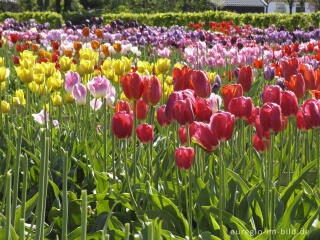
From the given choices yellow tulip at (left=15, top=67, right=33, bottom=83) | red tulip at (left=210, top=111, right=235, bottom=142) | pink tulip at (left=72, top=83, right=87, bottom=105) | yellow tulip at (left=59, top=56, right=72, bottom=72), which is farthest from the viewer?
yellow tulip at (left=59, top=56, right=72, bottom=72)

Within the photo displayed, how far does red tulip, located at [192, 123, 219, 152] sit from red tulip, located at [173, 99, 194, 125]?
4.3 inches

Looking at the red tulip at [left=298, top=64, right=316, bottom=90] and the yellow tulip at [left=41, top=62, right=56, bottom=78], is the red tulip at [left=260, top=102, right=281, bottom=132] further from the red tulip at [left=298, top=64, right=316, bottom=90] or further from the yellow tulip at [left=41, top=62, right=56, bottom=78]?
the yellow tulip at [left=41, top=62, right=56, bottom=78]

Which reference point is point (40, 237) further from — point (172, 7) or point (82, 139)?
point (172, 7)

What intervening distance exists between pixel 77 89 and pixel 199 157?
1.05 meters

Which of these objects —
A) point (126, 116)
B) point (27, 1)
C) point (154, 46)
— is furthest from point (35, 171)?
point (27, 1)

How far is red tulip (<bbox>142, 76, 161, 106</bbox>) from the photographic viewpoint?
2131 mm

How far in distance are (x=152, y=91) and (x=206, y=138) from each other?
61 cm

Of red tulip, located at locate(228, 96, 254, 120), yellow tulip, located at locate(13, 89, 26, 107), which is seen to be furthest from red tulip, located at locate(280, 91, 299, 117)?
yellow tulip, located at locate(13, 89, 26, 107)

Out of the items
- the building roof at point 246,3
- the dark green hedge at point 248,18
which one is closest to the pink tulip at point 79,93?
the dark green hedge at point 248,18

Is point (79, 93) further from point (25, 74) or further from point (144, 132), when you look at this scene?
point (144, 132)

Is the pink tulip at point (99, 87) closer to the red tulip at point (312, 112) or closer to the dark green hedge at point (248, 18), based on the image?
the red tulip at point (312, 112)

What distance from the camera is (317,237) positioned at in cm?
164

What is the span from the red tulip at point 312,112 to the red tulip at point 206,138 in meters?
0.40

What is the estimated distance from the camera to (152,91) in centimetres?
214
